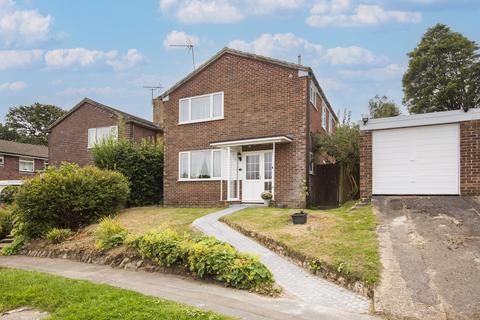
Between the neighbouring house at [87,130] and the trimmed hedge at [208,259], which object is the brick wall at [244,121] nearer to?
the neighbouring house at [87,130]

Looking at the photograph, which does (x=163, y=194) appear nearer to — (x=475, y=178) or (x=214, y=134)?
(x=214, y=134)

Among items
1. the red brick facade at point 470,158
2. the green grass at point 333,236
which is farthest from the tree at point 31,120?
the red brick facade at point 470,158

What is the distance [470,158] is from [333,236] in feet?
20.8

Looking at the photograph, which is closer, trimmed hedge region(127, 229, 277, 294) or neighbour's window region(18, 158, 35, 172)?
trimmed hedge region(127, 229, 277, 294)

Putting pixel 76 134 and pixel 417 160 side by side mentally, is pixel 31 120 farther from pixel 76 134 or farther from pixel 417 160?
pixel 417 160

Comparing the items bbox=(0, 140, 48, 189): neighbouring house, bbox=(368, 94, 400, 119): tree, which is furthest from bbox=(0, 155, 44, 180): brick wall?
bbox=(368, 94, 400, 119): tree

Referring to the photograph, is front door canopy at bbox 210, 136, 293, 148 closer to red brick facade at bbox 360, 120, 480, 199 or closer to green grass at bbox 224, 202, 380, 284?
green grass at bbox 224, 202, 380, 284

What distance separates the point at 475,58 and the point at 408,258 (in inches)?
1266

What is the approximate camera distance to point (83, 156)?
25328 mm

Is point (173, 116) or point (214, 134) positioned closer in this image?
point (214, 134)

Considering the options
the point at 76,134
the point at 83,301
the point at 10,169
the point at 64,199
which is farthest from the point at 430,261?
the point at 10,169

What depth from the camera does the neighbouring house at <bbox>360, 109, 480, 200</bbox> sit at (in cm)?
1261

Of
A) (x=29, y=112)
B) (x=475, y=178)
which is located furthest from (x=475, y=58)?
(x=29, y=112)

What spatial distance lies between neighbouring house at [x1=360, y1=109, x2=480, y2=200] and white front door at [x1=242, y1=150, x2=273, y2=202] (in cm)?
413
